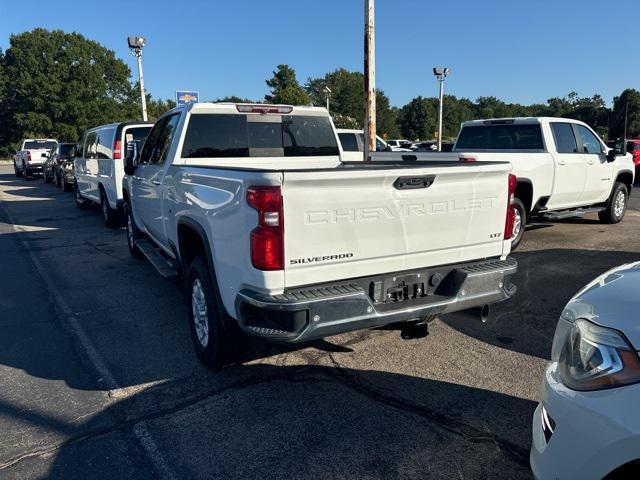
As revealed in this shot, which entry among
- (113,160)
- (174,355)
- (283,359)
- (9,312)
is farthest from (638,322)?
(113,160)

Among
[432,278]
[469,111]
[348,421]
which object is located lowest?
[348,421]

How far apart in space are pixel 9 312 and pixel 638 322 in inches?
237

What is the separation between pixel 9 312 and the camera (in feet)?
18.5

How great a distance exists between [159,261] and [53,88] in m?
79.1

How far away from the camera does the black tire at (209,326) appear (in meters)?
3.75

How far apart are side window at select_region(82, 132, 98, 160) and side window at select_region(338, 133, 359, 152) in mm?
7177

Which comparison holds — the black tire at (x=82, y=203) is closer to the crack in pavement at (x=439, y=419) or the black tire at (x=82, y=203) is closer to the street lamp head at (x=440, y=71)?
the crack in pavement at (x=439, y=419)

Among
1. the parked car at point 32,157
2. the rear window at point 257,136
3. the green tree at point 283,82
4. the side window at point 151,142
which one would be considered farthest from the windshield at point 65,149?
the green tree at point 283,82

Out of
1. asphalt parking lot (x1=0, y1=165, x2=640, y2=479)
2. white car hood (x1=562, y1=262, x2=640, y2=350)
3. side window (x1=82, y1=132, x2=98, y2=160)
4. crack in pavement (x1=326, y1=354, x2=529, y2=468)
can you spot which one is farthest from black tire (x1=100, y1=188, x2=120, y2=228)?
white car hood (x1=562, y1=262, x2=640, y2=350)

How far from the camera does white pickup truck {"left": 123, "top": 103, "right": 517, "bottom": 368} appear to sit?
303 cm

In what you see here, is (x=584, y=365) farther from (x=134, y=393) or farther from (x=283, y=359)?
(x=134, y=393)

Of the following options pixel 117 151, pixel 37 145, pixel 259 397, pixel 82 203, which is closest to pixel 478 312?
pixel 259 397

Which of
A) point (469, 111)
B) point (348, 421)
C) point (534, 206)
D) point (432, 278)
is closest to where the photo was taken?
point (348, 421)

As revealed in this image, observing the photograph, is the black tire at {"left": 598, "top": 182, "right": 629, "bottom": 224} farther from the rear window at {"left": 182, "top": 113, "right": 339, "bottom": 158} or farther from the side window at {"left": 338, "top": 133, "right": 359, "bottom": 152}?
the side window at {"left": 338, "top": 133, "right": 359, "bottom": 152}
